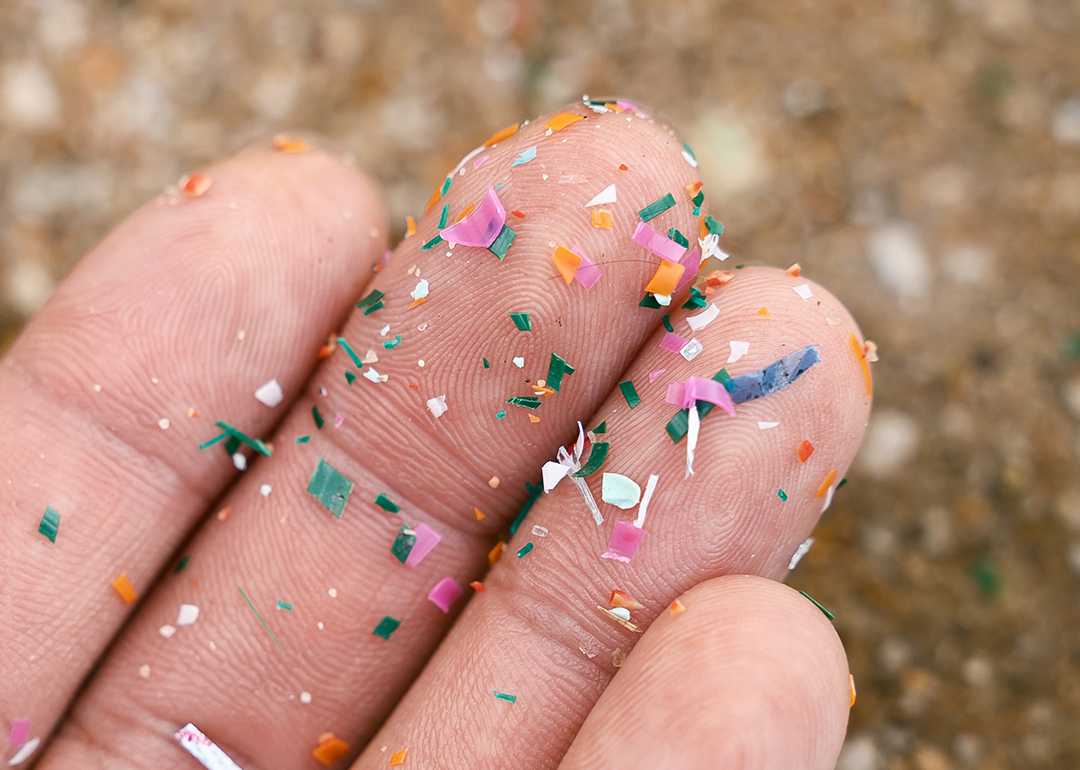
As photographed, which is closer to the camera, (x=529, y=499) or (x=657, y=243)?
(x=657, y=243)

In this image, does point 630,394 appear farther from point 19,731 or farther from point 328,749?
point 19,731

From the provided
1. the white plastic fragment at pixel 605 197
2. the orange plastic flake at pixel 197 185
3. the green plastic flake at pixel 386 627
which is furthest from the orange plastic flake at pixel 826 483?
the orange plastic flake at pixel 197 185

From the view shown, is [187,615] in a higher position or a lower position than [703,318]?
lower

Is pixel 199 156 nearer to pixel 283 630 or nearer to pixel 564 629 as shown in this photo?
pixel 283 630

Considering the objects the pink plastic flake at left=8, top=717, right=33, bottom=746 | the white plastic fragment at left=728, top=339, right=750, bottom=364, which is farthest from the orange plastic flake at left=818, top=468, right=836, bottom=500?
the pink plastic flake at left=8, top=717, right=33, bottom=746

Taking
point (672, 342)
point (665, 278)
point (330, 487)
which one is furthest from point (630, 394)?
point (330, 487)

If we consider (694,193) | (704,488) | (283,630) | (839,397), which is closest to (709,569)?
(704,488)

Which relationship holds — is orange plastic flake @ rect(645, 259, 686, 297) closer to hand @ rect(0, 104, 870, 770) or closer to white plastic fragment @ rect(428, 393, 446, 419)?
hand @ rect(0, 104, 870, 770)
